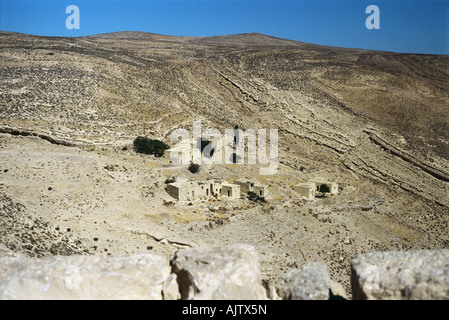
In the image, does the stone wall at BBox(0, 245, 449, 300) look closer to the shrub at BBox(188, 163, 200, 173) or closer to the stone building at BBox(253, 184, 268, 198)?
the stone building at BBox(253, 184, 268, 198)

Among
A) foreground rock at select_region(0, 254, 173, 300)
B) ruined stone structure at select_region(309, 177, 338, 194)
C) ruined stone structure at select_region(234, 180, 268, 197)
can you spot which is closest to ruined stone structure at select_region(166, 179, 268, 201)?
ruined stone structure at select_region(234, 180, 268, 197)

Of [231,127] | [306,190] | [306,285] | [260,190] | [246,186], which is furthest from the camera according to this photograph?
[231,127]

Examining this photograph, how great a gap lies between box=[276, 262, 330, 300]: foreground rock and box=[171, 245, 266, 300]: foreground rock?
1.33ft

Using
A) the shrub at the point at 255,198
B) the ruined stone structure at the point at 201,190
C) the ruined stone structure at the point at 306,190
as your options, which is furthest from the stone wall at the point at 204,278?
the ruined stone structure at the point at 306,190

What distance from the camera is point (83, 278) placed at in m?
5.48

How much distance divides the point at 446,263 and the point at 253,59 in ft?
189

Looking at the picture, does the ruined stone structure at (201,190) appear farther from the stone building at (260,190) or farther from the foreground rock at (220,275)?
the foreground rock at (220,275)

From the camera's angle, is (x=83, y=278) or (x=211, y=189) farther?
(x=211, y=189)

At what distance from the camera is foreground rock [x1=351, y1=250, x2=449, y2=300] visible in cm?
509

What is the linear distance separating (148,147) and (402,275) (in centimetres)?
2770

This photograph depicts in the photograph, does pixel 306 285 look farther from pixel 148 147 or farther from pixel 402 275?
pixel 148 147

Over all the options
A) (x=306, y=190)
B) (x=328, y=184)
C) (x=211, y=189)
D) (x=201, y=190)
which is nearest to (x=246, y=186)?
(x=211, y=189)
